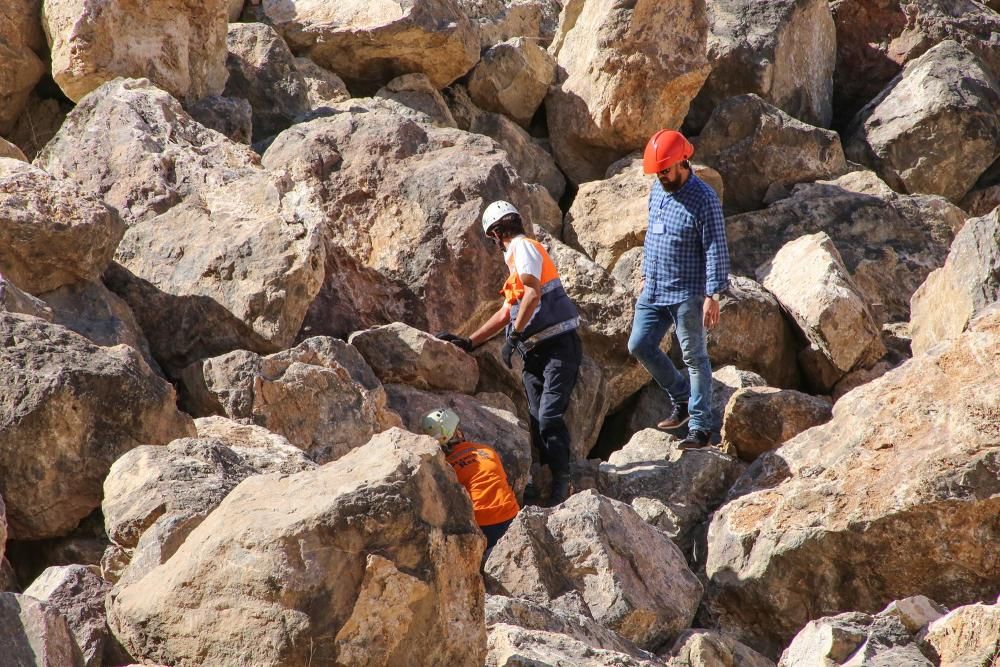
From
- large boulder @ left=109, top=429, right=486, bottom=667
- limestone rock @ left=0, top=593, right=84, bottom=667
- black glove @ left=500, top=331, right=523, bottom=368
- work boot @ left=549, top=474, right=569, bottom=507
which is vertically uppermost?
large boulder @ left=109, top=429, right=486, bottom=667

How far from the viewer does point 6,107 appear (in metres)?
8.44

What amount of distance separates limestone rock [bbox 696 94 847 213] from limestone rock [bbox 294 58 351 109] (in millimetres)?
3213

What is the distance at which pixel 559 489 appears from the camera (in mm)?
6578

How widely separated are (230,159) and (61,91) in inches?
78.0

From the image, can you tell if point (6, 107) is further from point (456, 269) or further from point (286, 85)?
point (456, 269)

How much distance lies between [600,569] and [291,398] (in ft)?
5.97

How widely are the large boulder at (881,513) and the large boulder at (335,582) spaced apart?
2407 mm

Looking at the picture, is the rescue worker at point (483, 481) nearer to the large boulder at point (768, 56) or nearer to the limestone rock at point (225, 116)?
the limestone rock at point (225, 116)

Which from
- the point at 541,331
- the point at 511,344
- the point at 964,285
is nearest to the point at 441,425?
the point at 511,344

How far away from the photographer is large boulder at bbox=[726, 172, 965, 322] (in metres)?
9.81

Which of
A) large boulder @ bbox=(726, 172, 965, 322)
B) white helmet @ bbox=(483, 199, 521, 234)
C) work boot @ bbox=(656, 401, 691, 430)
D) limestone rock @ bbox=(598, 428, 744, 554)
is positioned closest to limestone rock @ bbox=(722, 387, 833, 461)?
limestone rock @ bbox=(598, 428, 744, 554)

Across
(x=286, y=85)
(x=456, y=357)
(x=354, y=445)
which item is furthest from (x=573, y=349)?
(x=286, y=85)

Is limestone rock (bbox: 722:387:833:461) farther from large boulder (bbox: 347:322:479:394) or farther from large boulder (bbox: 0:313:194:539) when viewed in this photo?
large boulder (bbox: 0:313:194:539)

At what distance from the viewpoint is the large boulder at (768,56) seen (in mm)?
11086
